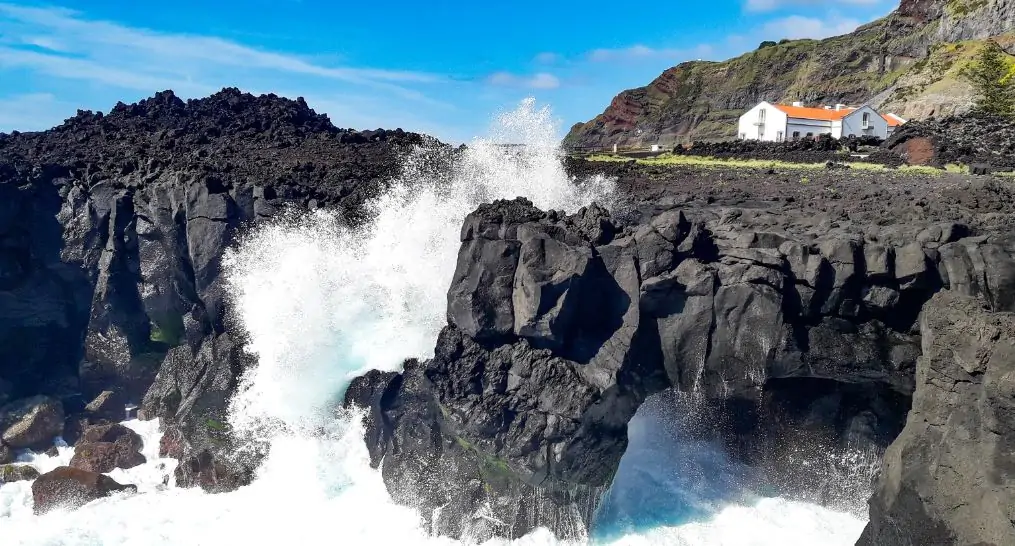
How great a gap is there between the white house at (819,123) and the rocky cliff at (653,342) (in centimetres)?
3846

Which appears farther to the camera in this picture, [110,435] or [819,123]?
[819,123]

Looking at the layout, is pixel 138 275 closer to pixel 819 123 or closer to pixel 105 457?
pixel 105 457

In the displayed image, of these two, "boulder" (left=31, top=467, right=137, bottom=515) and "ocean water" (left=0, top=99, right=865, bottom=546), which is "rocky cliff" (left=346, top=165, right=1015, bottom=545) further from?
"boulder" (left=31, top=467, right=137, bottom=515)

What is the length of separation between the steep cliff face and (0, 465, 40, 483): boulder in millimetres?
60332

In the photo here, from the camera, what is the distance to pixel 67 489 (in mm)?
18781

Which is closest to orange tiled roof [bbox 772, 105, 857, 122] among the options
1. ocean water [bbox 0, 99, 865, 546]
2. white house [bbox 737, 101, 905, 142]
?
white house [bbox 737, 101, 905, 142]

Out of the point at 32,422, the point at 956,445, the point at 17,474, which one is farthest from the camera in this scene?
the point at 32,422

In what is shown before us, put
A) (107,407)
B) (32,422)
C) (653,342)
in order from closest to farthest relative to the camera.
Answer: (653,342) < (32,422) < (107,407)

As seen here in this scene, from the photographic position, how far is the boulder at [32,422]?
71.5 ft

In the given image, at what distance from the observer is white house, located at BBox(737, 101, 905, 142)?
52.0 metres

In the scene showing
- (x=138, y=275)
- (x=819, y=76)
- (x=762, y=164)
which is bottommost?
(x=138, y=275)

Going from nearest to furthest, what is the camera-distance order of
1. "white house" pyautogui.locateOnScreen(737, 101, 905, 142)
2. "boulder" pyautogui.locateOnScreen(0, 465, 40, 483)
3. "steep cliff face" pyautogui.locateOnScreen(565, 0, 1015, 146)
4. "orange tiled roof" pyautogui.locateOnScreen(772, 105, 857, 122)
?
"boulder" pyautogui.locateOnScreen(0, 465, 40, 483), "white house" pyautogui.locateOnScreen(737, 101, 905, 142), "orange tiled roof" pyautogui.locateOnScreen(772, 105, 857, 122), "steep cliff face" pyautogui.locateOnScreen(565, 0, 1015, 146)

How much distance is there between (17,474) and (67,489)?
272 cm

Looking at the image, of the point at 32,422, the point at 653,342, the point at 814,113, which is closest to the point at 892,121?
the point at 814,113
